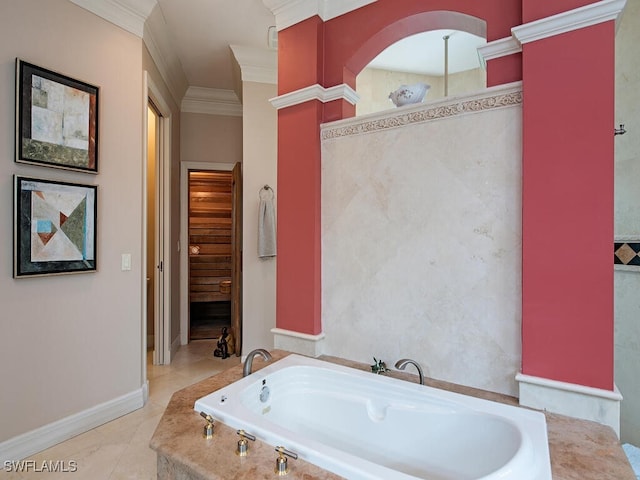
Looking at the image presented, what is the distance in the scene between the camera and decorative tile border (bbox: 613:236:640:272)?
2.06m

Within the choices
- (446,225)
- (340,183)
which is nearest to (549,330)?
(446,225)

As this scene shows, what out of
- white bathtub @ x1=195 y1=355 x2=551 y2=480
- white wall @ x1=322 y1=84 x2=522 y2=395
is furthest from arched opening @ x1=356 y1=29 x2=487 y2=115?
white bathtub @ x1=195 y1=355 x2=551 y2=480

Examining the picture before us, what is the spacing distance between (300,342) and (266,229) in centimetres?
149

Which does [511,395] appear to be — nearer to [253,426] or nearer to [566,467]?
[566,467]

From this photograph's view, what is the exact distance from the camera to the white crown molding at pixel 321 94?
2.17 meters

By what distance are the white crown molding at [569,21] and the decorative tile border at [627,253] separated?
51.2 inches

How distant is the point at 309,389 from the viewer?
1878mm

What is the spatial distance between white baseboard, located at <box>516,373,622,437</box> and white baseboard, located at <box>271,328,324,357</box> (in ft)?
3.57

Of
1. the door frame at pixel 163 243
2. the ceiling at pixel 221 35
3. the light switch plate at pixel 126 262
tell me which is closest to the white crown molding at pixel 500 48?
the ceiling at pixel 221 35

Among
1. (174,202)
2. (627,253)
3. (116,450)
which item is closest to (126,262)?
(116,450)

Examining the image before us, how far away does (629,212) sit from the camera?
6.91ft

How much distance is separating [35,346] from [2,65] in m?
1.56

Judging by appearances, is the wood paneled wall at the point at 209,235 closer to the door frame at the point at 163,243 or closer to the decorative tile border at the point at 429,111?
the door frame at the point at 163,243

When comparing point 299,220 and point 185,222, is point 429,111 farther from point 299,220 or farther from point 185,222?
point 185,222
